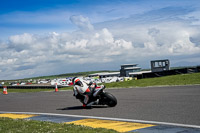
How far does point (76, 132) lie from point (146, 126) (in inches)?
66.7

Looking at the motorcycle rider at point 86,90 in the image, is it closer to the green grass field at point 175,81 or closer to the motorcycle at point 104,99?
the motorcycle at point 104,99

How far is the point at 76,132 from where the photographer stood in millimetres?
6512

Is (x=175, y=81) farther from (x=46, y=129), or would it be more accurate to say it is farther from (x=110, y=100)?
(x=46, y=129)

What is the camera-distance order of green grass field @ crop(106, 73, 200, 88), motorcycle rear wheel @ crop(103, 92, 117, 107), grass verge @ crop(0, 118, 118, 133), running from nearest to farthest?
grass verge @ crop(0, 118, 118, 133)
motorcycle rear wheel @ crop(103, 92, 117, 107)
green grass field @ crop(106, 73, 200, 88)

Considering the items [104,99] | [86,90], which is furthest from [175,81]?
[86,90]

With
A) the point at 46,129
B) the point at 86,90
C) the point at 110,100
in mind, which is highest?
the point at 86,90

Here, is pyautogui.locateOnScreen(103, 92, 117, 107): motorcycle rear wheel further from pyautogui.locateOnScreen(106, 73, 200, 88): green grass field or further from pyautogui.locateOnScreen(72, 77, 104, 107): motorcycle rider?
pyautogui.locateOnScreen(106, 73, 200, 88): green grass field

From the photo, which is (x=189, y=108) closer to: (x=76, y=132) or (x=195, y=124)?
(x=195, y=124)

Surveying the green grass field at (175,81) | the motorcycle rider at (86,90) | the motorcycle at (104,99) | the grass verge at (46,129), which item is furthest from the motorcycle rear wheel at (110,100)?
the green grass field at (175,81)

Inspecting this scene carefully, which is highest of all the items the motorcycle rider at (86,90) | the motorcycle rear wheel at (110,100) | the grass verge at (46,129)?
the motorcycle rider at (86,90)

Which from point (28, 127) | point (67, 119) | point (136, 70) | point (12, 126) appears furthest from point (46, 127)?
point (136, 70)

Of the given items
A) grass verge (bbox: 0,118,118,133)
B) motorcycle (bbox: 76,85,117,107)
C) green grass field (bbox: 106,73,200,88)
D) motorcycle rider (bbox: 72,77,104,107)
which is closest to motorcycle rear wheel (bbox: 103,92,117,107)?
motorcycle (bbox: 76,85,117,107)

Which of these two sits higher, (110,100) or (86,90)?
(86,90)

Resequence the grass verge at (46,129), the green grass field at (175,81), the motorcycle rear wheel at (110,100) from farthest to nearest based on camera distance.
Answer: the green grass field at (175,81) → the motorcycle rear wheel at (110,100) → the grass verge at (46,129)
